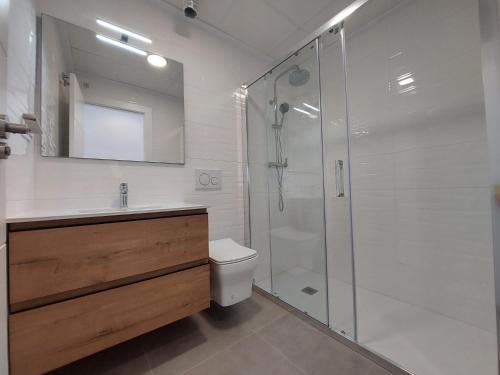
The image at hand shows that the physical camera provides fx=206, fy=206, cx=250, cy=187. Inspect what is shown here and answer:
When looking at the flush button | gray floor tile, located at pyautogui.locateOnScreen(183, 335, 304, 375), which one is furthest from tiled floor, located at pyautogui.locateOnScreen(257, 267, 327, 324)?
the flush button

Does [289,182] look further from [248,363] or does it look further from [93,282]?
[93,282]

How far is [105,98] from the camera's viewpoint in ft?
4.73

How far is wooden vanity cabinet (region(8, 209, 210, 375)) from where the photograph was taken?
809 millimetres

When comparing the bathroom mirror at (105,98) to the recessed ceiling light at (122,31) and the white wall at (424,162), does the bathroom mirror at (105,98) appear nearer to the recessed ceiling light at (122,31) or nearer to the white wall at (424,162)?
the recessed ceiling light at (122,31)

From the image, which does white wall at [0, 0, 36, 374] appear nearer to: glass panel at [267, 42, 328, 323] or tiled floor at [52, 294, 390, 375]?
tiled floor at [52, 294, 390, 375]

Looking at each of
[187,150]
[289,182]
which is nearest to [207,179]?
[187,150]

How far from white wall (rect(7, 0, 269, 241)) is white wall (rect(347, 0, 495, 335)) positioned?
3.85 feet

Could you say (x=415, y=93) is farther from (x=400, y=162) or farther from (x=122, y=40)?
(x=122, y=40)

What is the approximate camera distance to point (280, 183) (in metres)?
2.05

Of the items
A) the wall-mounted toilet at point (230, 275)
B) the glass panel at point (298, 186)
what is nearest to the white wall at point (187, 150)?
the glass panel at point (298, 186)

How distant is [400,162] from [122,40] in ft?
7.74

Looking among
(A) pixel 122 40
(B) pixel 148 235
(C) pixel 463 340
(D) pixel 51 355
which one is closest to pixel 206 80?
(A) pixel 122 40

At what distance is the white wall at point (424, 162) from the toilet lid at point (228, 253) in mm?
1160

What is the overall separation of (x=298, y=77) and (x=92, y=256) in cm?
195
